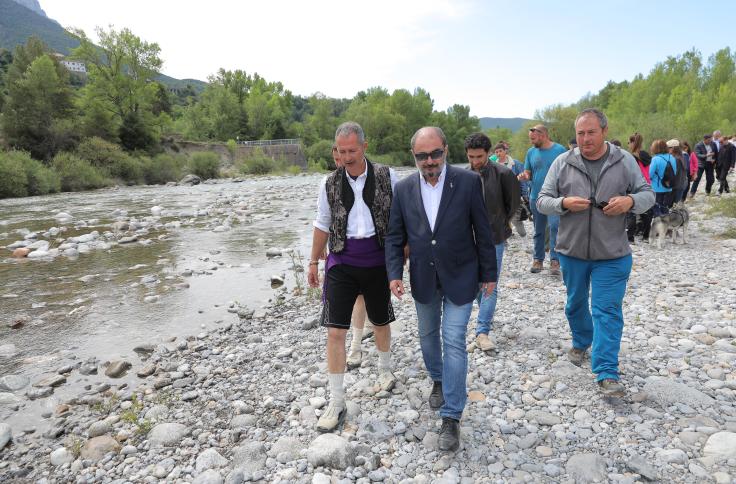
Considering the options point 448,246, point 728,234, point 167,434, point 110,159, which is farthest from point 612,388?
point 110,159

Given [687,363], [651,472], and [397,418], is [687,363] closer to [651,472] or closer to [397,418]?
[651,472]

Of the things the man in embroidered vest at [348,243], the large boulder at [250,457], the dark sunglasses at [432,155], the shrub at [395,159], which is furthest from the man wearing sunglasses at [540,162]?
the shrub at [395,159]

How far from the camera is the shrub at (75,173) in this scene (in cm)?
3271

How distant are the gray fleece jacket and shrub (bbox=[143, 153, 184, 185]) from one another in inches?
1732

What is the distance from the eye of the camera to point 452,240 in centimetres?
314

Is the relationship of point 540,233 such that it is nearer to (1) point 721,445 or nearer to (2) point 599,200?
(2) point 599,200

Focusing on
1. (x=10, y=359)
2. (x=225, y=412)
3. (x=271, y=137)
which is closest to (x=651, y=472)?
(x=225, y=412)

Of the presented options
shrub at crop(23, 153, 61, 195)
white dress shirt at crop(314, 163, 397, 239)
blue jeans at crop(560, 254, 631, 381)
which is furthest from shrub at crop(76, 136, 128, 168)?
blue jeans at crop(560, 254, 631, 381)

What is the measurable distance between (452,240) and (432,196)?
361 mm

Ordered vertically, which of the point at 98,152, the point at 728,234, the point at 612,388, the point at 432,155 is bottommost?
the point at 612,388

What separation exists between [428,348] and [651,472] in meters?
1.67

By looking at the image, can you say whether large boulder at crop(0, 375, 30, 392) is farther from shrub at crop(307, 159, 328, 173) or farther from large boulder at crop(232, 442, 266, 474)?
shrub at crop(307, 159, 328, 173)

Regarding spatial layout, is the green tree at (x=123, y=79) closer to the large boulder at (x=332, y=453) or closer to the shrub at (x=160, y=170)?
the shrub at (x=160, y=170)

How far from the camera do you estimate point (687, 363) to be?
421 centimetres
